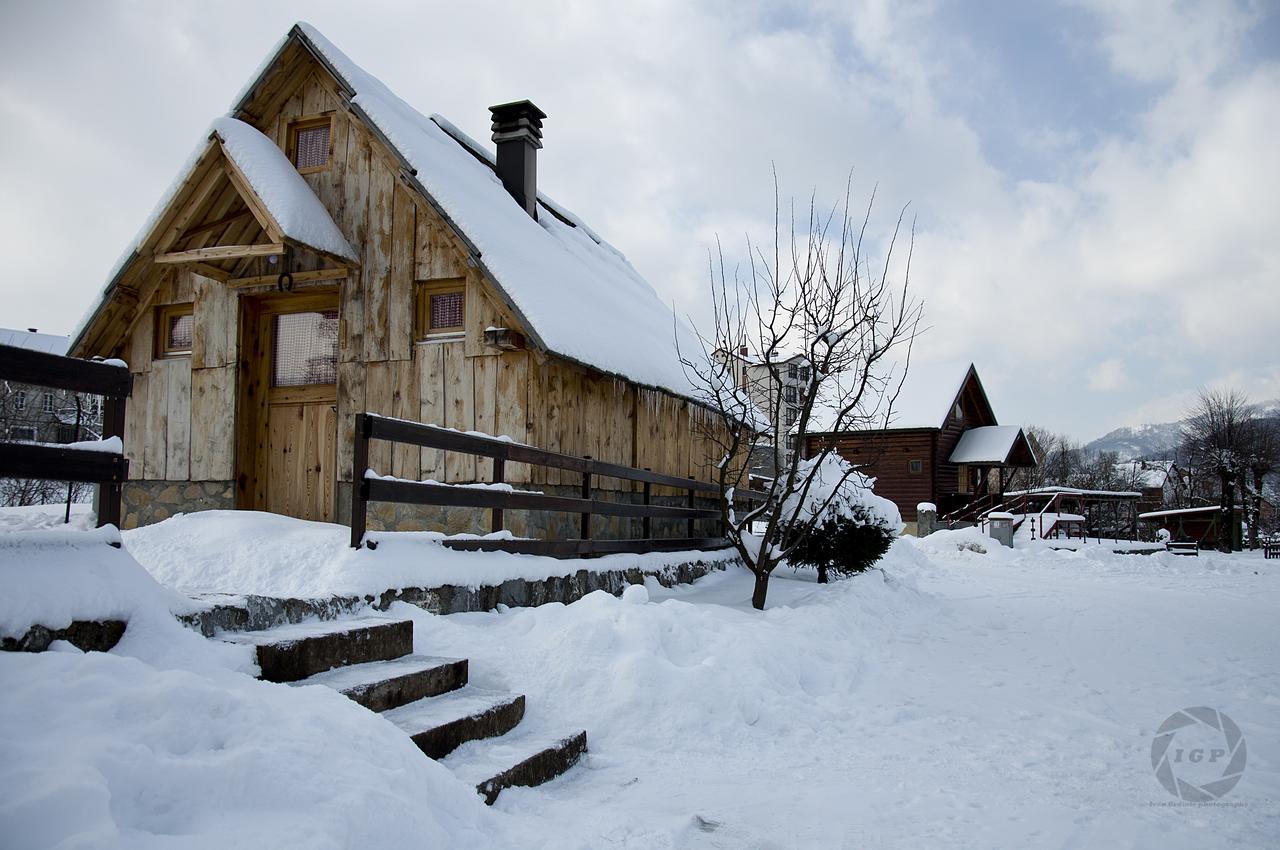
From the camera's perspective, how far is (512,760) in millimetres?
3879

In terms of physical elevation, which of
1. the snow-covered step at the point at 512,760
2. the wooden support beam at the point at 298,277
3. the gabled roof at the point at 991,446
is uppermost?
the wooden support beam at the point at 298,277

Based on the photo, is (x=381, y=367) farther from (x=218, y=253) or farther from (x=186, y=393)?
(x=186, y=393)

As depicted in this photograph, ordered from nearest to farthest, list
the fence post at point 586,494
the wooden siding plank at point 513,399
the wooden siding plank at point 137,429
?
the fence post at point 586,494, the wooden siding plank at point 513,399, the wooden siding plank at point 137,429

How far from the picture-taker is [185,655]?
11.3 feet

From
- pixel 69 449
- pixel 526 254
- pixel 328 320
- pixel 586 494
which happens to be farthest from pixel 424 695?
pixel 328 320

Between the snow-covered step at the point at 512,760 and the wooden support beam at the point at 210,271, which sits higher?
the wooden support beam at the point at 210,271

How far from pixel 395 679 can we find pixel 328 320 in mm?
7164

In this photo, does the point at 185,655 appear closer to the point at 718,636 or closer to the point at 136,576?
the point at 136,576

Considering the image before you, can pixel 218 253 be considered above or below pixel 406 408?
above

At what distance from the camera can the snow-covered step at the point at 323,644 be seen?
388 centimetres

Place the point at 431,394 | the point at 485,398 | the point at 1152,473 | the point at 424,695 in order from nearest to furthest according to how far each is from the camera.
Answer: the point at 424,695 → the point at 485,398 → the point at 431,394 → the point at 1152,473

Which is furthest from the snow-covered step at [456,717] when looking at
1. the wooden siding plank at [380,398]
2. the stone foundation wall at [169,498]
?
the stone foundation wall at [169,498]

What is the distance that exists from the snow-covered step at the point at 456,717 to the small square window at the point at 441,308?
580cm

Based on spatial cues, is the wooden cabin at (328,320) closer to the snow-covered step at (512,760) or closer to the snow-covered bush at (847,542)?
the snow-covered bush at (847,542)
